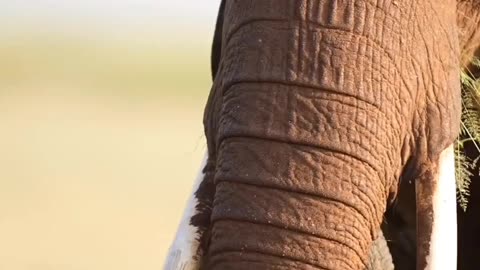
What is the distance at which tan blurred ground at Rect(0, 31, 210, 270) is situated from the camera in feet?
30.7

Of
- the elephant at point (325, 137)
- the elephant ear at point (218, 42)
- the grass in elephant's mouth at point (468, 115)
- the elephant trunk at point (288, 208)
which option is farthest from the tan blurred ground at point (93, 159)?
the elephant trunk at point (288, 208)

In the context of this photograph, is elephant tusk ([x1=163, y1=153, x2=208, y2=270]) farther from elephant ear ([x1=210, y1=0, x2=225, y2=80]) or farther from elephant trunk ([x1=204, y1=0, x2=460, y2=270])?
elephant ear ([x1=210, y1=0, x2=225, y2=80])

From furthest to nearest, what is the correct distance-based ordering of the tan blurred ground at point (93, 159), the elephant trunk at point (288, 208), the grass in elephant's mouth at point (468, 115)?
the tan blurred ground at point (93, 159) → the grass in elephant's mouth at point (468, 115) → the elephant trunk at point (288, 208)

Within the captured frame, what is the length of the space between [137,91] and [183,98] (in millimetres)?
960

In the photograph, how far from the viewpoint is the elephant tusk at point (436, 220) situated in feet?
9.90

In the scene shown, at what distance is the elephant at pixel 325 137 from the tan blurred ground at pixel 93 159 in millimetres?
4380

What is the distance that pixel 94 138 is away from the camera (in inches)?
535

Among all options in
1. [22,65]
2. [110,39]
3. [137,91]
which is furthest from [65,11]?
[137,91]

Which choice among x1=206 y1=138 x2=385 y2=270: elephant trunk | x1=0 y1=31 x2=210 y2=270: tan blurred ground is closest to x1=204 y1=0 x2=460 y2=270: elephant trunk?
x1=206 y1=138 x2=385 y2=270: elephant trunk

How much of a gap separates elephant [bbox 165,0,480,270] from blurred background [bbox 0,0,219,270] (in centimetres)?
68

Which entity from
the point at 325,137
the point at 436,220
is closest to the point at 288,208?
the point at 325,137

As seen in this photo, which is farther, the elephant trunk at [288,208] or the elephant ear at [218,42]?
the elephant ear at [218,42]

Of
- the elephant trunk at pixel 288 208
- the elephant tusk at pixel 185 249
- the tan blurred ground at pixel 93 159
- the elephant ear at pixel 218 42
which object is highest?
the elephant ear at pixel 218 42

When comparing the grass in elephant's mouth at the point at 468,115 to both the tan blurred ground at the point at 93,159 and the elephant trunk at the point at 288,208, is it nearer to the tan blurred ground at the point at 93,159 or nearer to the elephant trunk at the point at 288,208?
the elephant trunk at the point at 288,208
